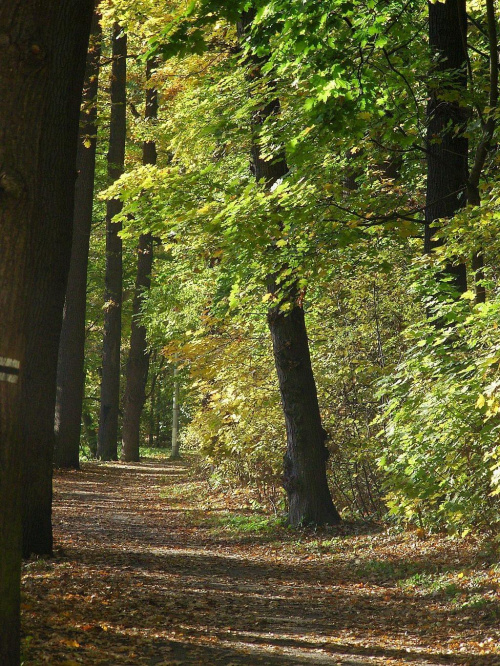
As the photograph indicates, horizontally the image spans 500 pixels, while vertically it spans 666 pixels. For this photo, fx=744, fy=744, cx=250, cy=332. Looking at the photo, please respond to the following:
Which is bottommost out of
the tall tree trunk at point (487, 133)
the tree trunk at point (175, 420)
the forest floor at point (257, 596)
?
the forest floor at point (257, 596)

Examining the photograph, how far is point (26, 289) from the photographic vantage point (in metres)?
4.07

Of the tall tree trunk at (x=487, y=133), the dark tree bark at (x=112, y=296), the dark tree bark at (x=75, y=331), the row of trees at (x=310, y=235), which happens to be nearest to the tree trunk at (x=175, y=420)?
→ the dark tree bark at (x=112, y=296)

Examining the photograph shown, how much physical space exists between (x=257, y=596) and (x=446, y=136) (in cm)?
590

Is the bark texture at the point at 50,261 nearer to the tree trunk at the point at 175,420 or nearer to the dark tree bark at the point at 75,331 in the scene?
the dark tree bark at the point at 75,331

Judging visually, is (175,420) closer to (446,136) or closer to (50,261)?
(446,136)

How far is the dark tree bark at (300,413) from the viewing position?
11.5 metres

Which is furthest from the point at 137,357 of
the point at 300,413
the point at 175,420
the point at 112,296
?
the point at 300,413

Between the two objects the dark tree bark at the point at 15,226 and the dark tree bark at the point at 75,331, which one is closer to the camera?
the dark tree bark at the point at 15,226

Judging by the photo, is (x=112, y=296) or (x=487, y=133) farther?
(x=112, y=296)

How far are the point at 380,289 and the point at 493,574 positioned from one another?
16.7 ft

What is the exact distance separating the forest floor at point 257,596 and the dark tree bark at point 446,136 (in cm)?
362

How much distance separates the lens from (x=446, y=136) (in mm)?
9258

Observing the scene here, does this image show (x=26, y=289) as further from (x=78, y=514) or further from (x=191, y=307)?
(x=191, y=307)

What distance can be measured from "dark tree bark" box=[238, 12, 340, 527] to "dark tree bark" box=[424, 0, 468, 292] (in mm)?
2829
